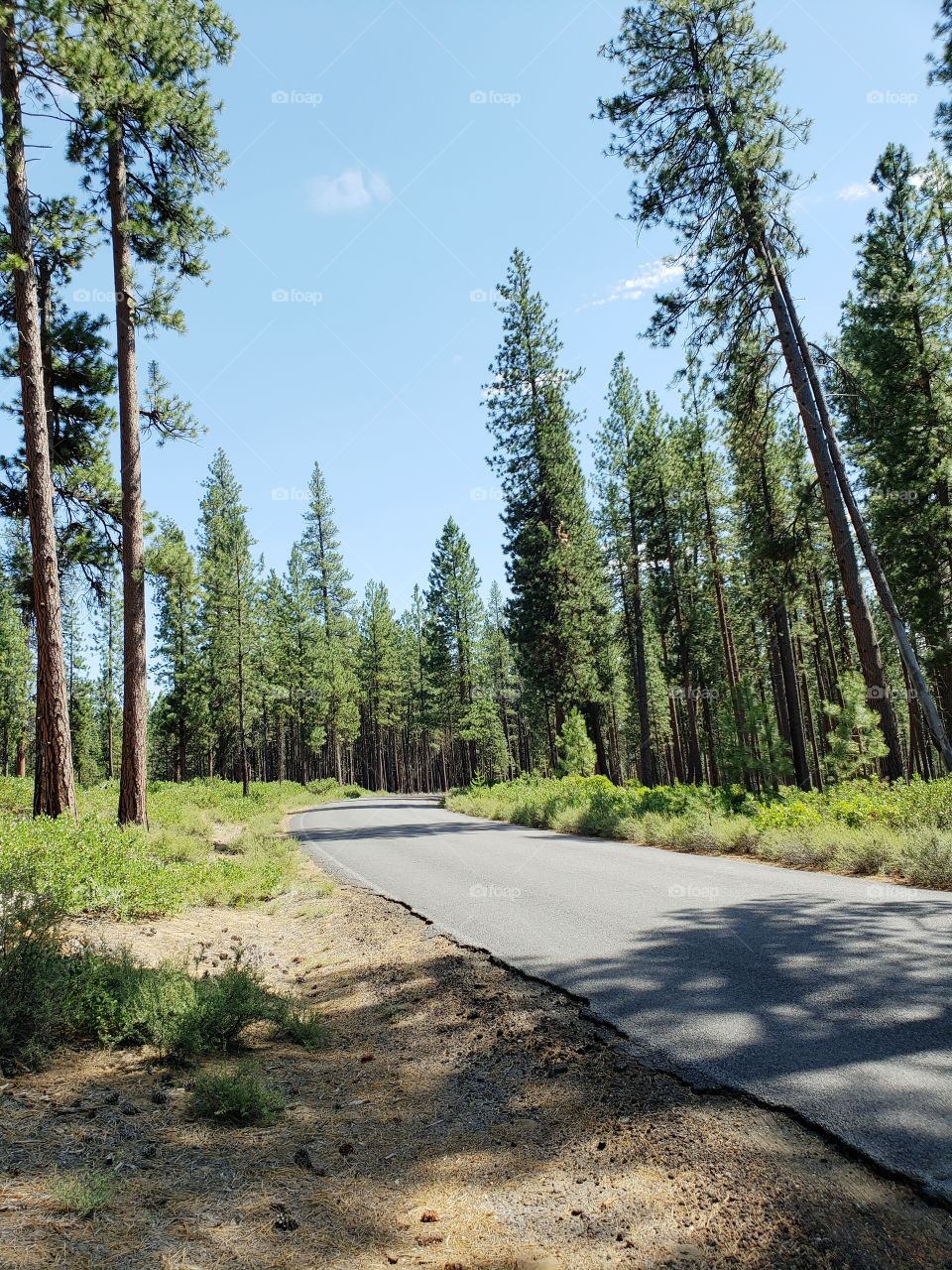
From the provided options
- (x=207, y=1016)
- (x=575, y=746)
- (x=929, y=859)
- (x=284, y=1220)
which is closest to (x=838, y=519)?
(x=929, y=859)

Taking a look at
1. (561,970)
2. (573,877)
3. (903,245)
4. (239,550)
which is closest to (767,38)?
(903,245)

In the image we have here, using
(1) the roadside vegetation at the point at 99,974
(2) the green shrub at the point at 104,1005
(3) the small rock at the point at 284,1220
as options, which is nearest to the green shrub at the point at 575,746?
(1) the roadside vegetation at the point at 99,974

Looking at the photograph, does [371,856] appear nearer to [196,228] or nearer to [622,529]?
[196,228]

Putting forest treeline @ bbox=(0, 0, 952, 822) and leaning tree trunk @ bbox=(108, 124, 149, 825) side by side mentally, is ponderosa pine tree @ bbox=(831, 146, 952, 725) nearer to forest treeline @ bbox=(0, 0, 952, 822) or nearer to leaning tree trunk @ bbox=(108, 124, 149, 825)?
forest treeline @ bbox=(0, 0, 952, 822)

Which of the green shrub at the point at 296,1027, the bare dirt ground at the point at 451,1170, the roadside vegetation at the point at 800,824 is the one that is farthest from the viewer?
the roadside vegetation at the point at 800,824

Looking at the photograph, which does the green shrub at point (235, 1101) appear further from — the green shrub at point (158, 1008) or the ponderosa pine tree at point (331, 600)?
the ponderosa pine tree at point (331, 600)

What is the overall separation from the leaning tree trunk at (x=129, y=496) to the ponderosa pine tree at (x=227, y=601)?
21.7 meters

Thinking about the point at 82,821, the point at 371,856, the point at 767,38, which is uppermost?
the point at 767,38

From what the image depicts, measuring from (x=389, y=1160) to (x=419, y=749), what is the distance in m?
77.4

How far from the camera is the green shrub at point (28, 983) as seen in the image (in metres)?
3.89

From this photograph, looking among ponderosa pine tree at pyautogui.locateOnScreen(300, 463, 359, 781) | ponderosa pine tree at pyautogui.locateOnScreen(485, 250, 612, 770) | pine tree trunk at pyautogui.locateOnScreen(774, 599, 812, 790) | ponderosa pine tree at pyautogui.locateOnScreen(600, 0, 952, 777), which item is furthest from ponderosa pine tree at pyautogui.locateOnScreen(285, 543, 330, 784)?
ponderosa pine tree at pyautogui.locateOnScreen(600, 0, 952, 777)

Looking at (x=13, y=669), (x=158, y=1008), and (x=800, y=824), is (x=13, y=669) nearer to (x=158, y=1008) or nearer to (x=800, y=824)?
(x=800, y=824)

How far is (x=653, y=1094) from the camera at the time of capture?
3.67 metres

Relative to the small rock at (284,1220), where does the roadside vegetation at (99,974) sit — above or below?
above
